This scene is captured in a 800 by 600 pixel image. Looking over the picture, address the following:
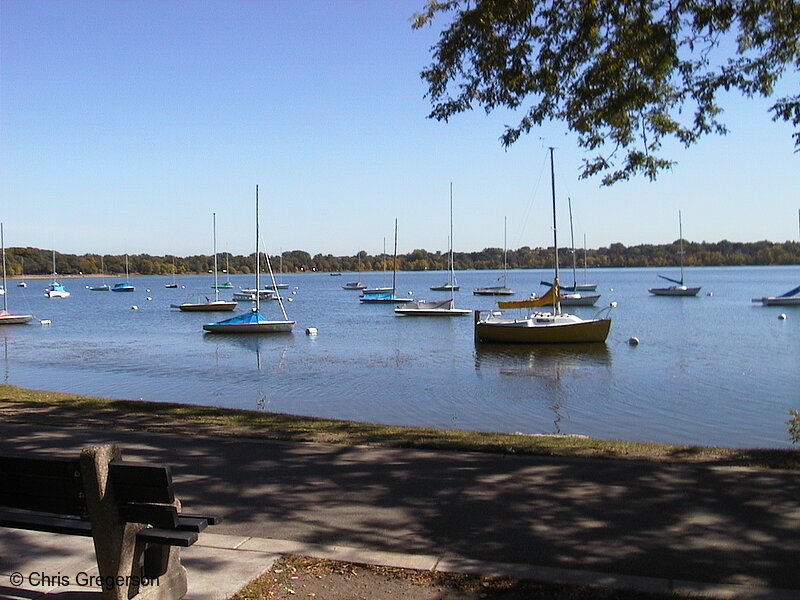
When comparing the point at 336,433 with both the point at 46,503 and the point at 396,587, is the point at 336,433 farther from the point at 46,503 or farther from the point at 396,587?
the point at 46,503

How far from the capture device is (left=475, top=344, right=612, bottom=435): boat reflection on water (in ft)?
65.5

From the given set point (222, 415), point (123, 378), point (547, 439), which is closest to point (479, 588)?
point (547, 439)

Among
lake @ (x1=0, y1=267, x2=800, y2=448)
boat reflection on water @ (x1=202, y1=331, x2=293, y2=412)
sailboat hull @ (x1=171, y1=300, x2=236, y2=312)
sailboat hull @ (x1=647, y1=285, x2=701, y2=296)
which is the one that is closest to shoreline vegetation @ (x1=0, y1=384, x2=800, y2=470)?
lake @ (x1=0, y1=267, x2=800, y2=448)

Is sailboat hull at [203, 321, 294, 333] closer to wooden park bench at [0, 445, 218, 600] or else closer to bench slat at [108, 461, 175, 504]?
wooden park bench at [0, 445, 218, 600]

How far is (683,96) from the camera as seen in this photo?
37.4 feet

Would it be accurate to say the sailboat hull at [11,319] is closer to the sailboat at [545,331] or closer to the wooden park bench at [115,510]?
the sailboat at [545,331]

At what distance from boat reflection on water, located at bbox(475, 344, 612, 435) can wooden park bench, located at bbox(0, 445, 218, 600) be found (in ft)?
38.6

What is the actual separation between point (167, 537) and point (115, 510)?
0.99ft

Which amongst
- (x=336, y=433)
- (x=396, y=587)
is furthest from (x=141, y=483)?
(x=336, y=433)

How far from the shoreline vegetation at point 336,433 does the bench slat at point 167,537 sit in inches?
175

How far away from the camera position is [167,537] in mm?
4098

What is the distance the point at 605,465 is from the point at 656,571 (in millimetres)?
2467

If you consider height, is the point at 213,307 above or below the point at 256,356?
above

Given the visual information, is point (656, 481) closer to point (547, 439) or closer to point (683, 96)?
point (547, 439)
